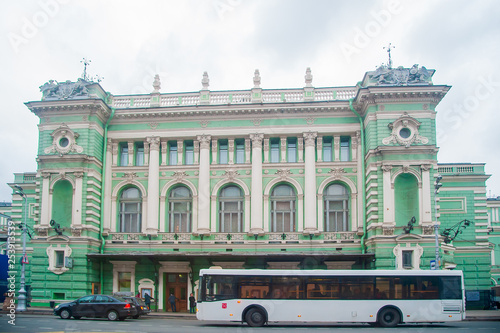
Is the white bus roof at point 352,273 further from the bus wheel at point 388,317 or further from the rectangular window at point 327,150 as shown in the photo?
the rectangular window at point 327,150

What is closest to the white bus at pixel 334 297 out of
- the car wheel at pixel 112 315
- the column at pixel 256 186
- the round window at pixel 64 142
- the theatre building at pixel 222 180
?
the car wheel at pixel 112 315

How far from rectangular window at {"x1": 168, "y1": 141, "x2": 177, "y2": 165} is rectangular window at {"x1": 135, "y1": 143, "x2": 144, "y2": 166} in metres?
2.05

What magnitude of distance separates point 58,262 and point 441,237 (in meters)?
26.0

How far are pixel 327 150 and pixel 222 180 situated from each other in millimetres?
7939

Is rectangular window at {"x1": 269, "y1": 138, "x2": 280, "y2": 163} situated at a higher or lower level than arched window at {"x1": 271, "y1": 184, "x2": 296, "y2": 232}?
higher

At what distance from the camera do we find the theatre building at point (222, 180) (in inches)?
1533

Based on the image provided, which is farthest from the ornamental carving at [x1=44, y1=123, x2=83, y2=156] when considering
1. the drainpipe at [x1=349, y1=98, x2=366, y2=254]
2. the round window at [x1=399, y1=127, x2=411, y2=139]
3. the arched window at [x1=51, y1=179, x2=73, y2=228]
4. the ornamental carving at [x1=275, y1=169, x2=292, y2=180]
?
the round window at [x1=399, y1=127, x2=411, y2=139]

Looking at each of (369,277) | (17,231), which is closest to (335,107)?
(369,277)

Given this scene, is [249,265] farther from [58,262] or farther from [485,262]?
[485,262]

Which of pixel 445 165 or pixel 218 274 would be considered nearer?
pixel 218 274

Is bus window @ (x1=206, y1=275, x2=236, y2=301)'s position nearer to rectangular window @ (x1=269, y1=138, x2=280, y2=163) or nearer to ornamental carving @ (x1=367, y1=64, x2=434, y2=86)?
rectangular window @ (x1=269, y1=138, x2=280, y2=163)

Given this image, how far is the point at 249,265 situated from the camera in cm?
4041

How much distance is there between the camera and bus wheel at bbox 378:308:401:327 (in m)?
27.0

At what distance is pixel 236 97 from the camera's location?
42.8 m
